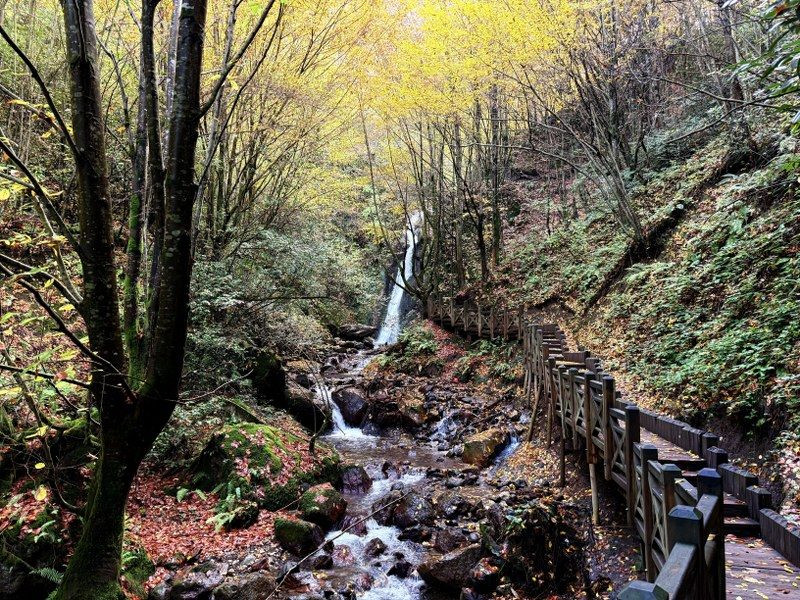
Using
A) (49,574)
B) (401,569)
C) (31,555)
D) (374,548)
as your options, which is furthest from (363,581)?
(31,555)

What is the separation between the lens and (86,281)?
11.8ft

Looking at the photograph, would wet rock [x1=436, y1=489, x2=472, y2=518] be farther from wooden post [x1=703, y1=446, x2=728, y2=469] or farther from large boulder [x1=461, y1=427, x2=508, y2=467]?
wooden post [x1=703, y1=446, x2=728, y2=469]

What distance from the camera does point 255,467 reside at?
870 centimetres

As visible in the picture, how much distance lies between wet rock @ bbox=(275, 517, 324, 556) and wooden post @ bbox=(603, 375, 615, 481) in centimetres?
451

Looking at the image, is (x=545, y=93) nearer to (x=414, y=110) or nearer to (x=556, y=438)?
(x=414, y=110)

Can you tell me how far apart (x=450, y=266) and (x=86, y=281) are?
2164 centimetres

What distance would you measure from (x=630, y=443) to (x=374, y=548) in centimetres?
451

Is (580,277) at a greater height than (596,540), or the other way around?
(580,277)

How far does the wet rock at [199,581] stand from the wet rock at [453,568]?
9.09ft

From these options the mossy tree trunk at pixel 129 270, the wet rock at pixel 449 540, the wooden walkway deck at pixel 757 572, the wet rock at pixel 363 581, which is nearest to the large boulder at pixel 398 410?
the wet rock at pixel 449 540

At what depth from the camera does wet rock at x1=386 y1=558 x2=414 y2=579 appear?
22.9 ft

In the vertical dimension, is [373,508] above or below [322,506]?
below

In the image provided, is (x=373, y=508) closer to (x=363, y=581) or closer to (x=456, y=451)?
(x=363, y=581)

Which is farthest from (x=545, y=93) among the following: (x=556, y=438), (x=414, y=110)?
(x=556, y=438)
